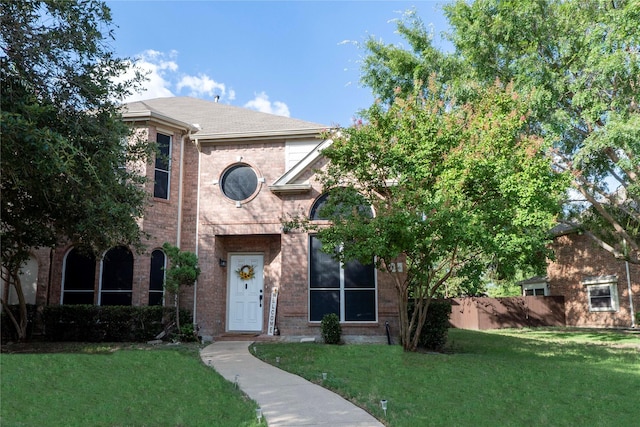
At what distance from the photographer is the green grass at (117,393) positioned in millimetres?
5371

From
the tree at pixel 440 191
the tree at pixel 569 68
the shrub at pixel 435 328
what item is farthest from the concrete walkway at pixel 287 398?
the tree at pixel 569 68

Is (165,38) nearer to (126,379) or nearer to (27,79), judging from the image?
(27,79)

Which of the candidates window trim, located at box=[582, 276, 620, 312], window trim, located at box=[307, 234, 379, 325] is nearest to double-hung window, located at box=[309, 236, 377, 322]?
window trim, located at box=[307, 234, 379, 325]

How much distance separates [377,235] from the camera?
10320 mm

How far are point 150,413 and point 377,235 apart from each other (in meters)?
6.02

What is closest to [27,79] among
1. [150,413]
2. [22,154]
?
[22,154]

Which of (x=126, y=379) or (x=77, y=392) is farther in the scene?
(x=126, y=379)

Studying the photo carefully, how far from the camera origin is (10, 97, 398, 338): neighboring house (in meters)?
13.7

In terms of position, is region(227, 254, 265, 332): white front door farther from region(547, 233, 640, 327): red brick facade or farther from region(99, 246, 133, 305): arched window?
region(547, 233, 640, 327): red brick facade

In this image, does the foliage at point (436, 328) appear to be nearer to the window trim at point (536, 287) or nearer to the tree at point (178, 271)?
the tree at point (178, 271)

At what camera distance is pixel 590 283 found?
23.0 metres

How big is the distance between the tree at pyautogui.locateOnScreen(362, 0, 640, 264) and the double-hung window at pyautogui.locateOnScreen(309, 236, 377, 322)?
6.19 meters

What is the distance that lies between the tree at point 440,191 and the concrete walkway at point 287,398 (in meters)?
3.35

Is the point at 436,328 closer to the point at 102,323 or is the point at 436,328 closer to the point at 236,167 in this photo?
the point at 236,167
